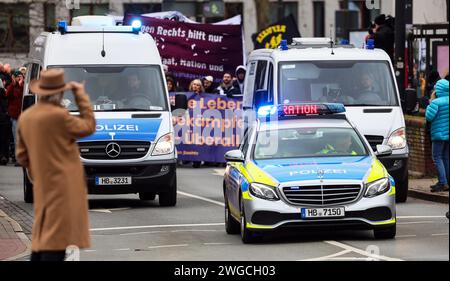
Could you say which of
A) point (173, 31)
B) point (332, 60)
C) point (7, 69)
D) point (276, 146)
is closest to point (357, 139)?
point (276, 146)

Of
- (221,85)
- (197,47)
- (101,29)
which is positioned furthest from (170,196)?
(197,47)

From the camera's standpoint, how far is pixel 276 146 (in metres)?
17.0

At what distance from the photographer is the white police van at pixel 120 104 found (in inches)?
835

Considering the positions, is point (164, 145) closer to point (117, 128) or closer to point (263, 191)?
point (117, 128)

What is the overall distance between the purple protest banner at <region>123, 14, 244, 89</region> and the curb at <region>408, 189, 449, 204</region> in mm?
11404

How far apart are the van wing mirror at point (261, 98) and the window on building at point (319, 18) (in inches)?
1793

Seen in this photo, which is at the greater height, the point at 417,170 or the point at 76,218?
the point at 76,218

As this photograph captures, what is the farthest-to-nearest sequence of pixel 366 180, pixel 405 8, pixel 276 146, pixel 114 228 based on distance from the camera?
pixel 405 8 → pixel 114 228 → pixel 276 146 → pixel 366 180

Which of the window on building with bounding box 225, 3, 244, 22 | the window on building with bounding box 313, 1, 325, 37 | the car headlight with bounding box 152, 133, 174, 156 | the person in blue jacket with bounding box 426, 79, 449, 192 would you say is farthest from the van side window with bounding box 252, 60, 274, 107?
the window on building with bounding box 313, 1, 325, 37

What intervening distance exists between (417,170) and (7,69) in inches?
500

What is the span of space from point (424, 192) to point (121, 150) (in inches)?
188

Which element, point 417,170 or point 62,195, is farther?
point 417,170

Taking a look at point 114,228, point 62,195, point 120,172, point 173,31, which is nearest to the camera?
point 62,195

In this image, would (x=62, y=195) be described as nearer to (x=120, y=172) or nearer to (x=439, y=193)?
(x=120, y=172)
